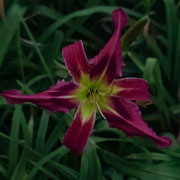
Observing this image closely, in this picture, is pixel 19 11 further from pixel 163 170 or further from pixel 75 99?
pixel 163 170

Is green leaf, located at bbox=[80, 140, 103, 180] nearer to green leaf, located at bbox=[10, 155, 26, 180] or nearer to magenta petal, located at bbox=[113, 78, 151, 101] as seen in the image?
green leaf, located at bbox=[10, 155, 26, 180]

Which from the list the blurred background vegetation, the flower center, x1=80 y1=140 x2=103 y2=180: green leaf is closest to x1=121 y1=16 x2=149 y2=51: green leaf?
the blurred background vegetation

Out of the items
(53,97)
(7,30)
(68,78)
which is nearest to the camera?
(53,97)

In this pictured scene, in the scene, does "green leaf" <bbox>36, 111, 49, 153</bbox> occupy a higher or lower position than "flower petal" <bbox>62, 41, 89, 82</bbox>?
lower

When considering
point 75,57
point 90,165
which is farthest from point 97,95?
point 90,165

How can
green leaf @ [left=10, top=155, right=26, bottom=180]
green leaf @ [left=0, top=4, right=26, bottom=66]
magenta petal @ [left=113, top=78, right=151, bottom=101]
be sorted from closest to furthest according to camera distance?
magenta petal @ [left=113, top=78, right=151, bottom=101]
green leaf @ [left=10, top=155, right=26, bottom=180]
green leaf @ [left=0, top=4, right=26, bottom=66]

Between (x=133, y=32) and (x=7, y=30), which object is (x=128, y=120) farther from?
(x=7, y=30)

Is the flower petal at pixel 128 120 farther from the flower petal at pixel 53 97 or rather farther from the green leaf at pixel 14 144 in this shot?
the green leaf at pixel 14 144
